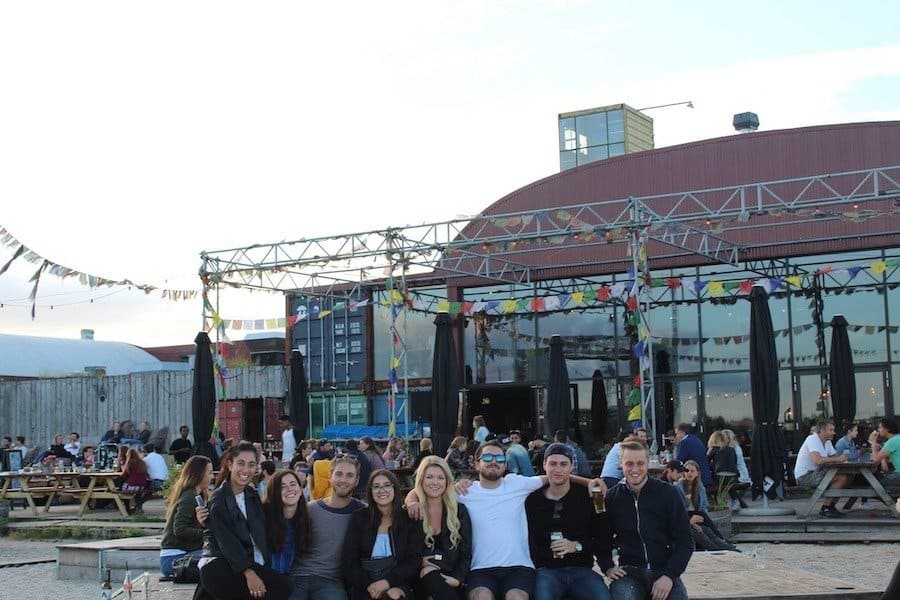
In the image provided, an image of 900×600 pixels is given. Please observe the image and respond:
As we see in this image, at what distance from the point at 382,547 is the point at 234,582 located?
90cm

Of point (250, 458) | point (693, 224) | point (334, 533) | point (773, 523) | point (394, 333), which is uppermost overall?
point (693, 224)

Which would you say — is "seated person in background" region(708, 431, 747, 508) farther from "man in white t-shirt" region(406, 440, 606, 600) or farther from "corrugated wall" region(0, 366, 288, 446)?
"corrugated wall" region(0, 366, 288, 446)

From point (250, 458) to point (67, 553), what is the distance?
580 centimetres

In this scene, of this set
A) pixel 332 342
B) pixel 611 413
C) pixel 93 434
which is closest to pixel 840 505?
pixel 611 413

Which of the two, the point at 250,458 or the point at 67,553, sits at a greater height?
the point at 250,458

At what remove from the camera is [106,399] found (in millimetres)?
32688

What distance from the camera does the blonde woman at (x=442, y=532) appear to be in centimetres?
696

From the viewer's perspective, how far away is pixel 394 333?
21594 mm

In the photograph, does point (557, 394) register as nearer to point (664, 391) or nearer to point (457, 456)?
point (457, 456)

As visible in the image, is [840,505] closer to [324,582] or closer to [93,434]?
[324,582]

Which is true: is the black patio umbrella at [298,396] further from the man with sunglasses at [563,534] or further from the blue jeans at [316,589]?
the man with sunglasses at [563,534]

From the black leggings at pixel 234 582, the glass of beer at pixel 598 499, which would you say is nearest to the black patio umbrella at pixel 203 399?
the black leggings at pixel 234 582

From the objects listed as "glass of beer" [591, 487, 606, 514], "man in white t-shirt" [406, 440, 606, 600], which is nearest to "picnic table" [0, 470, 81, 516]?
"man in white t-shirt" [406, 440, 606, 600]

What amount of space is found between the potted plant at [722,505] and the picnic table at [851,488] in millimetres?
959
